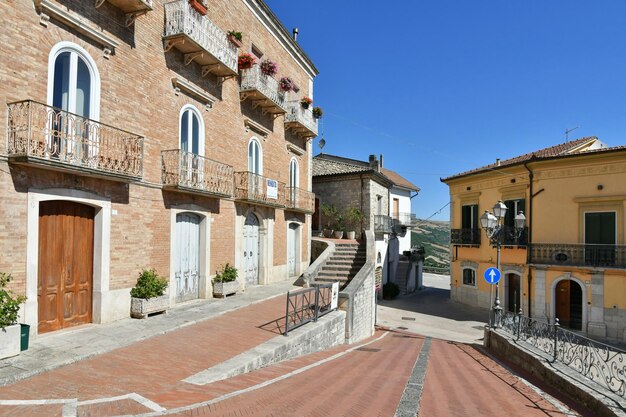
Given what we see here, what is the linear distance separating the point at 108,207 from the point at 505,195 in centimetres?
1798

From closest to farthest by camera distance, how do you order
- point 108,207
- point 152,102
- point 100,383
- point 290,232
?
point 100,383
point 108,207
point 152,102
point 290,232

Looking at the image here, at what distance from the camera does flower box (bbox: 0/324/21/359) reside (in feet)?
20.9

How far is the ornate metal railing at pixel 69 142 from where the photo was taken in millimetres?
7203

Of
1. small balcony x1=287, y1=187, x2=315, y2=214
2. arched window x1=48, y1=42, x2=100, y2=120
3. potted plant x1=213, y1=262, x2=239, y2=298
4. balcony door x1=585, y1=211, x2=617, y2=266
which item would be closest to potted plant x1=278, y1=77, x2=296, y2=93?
small balcony x1=287, y1=187, x2=315, y2=214

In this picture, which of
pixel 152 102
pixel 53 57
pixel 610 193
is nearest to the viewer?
pixel 53 57

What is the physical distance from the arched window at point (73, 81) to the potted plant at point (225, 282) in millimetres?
6460

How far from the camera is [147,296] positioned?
9844mm

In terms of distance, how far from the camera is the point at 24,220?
294 inches

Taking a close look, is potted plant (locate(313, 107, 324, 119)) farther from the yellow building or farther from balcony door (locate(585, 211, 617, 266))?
balcony door (locate(585, 211, 617, 266))

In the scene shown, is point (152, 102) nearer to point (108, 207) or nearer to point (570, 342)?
point (108, 207)

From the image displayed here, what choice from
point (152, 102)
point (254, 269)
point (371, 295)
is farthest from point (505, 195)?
point (152, 102)

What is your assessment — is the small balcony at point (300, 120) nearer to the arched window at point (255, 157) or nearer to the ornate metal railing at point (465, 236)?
the arched window at point (255, 157)

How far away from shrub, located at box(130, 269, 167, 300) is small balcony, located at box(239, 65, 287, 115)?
26.2ft

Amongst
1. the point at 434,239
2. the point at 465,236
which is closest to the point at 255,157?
the point at 465,236
